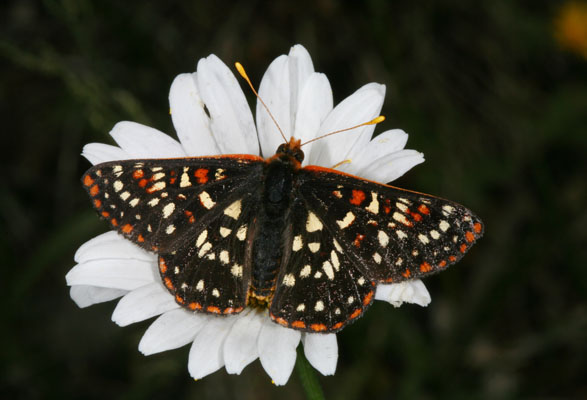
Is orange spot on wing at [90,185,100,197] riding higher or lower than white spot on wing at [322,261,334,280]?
higher

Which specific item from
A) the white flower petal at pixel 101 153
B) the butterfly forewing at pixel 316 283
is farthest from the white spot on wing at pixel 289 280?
the white flower petal at pixel 101 153

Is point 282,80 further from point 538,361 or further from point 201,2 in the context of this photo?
point 538,361

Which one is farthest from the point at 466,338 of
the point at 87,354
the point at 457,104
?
the point at 87,354

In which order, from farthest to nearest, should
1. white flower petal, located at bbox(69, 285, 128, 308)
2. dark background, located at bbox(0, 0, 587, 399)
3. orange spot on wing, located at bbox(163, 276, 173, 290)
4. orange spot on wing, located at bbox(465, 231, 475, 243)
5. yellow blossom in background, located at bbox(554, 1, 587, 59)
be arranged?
yellow blossom in background, located at bbox(554, 1, 587, 59) < dark background, located at bbox(0, 0, 587, 399) < white flower petal, located at bbox(69, 285, 128, 308) < orange spot on wing, located at bbox(163, 276, 173, 290) < orange spot on wing, located at bbox(465, 231, 475, 243)

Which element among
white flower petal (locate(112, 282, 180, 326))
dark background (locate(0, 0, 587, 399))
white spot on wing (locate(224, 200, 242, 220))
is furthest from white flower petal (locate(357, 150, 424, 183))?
dark background (locate(0, 0, 587, 399))

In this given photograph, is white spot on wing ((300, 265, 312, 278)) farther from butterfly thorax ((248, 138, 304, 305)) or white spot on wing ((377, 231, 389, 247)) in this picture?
white spot on wing ((377, 231, 389, 247))

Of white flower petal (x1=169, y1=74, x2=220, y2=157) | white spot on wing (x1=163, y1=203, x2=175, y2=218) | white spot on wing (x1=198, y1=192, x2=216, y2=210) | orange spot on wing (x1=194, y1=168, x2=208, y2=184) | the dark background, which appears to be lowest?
the dark background

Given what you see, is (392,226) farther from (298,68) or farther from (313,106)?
(298,68)
